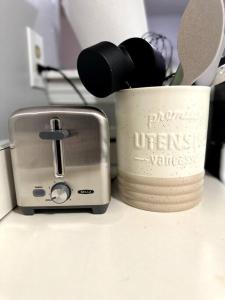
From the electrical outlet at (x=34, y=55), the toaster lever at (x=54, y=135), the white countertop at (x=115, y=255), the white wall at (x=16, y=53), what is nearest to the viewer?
the white countertop at (x=115, y=255)

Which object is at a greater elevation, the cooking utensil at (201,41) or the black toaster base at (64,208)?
the cooking utensil at (201,41)

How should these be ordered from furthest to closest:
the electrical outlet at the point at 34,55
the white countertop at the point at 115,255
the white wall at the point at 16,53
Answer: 1. the electrical outlet at the point at 34,55
2. the white wall at the point at 16,53
3. the white countertop at the point at 115,255

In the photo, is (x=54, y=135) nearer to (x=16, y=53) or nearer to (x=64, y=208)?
(x=64, y=208)

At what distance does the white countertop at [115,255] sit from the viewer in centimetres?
26

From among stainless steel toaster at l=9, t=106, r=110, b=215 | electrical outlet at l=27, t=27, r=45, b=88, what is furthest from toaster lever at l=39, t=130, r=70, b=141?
electrical outlet at l=27, t=27, r=45, b=88

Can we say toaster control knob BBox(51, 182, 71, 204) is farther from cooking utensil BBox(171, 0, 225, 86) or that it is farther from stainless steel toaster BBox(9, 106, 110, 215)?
cooking utensil BBox(171, 0, 225, 86)

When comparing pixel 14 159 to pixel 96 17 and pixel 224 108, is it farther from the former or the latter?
pixel 224 108

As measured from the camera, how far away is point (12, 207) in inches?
18.2

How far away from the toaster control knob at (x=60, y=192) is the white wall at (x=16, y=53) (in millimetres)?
201

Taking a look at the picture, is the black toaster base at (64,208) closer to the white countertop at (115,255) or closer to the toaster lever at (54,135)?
the white countertop at (115,255)

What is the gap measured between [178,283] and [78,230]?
0.57 ft

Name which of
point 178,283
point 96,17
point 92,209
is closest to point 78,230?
point 92,209

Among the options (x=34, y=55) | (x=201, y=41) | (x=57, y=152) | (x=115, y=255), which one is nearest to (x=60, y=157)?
(x=57, y=152)

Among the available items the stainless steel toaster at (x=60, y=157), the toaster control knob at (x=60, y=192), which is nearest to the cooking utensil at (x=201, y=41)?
the stainless steel toaster at (x=60, y=157)
